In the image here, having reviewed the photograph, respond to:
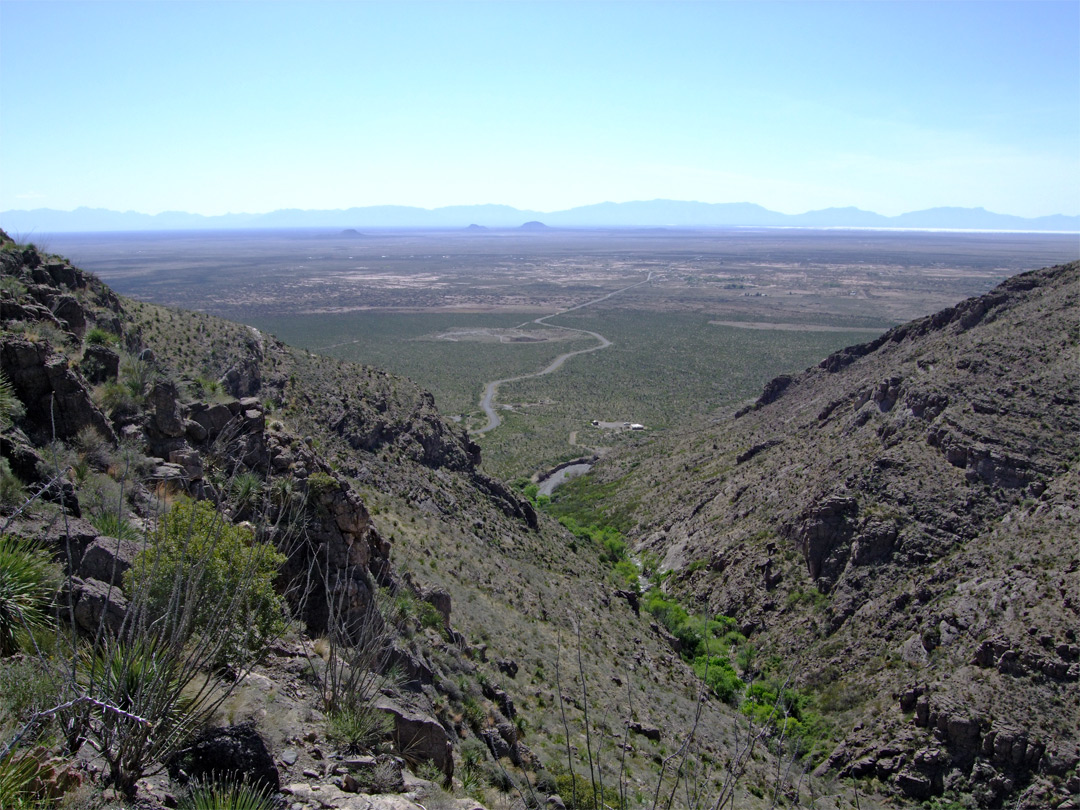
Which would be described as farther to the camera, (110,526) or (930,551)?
(930,551)

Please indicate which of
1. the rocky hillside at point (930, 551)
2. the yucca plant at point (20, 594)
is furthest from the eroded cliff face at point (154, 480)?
the rocky hillside at point (930, 551)

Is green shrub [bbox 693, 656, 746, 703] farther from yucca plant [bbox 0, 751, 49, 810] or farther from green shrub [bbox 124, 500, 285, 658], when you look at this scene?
yucca plant [bbox 0, 751, 49, 810]

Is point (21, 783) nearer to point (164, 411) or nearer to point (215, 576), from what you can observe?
point (215, 576)

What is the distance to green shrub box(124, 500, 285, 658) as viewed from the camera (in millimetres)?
8508

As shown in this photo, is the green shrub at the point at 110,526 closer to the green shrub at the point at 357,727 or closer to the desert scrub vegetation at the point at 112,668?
A: the desert scrub vegetation at the point at 112,668

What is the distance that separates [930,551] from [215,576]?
26255mm

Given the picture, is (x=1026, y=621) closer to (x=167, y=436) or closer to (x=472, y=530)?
(x=472, y=530)

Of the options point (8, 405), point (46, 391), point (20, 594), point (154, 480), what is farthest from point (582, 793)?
point (46, 391)

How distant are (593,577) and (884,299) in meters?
169

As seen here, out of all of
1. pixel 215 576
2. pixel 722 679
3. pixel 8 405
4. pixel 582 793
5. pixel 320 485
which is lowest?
pixel 722 679

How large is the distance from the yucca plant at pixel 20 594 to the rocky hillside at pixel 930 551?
11131mm

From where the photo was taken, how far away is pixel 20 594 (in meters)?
7.88

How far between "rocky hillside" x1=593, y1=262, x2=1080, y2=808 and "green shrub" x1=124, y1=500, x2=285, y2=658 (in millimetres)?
8502

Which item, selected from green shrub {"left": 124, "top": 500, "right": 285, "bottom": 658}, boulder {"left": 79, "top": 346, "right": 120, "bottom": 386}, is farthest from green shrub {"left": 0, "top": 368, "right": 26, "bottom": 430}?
green shrub {"left": 124, "top": 500, "right": 285, "bottom": 658}
